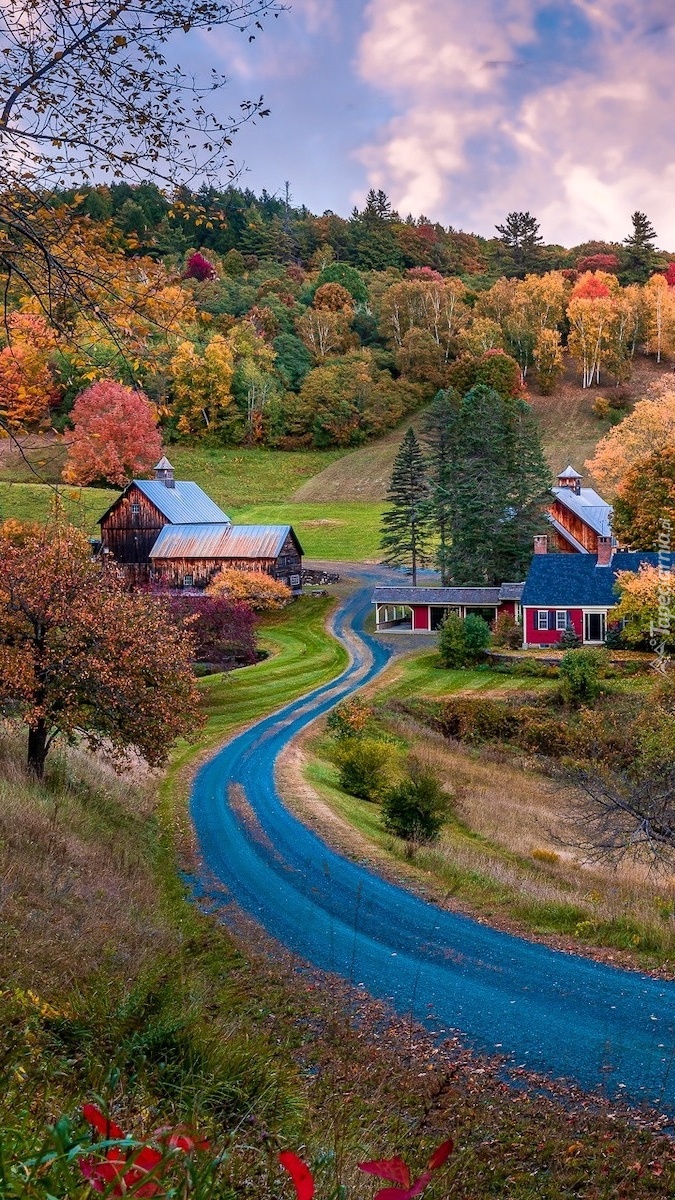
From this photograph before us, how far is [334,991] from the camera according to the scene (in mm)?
11523

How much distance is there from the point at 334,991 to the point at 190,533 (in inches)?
1985

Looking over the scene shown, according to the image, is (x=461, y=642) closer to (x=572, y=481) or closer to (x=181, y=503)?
(x=572, y=481)

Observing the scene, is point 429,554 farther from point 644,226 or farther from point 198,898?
point 644,226

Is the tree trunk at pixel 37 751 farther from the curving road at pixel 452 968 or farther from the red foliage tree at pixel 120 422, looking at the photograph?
the red foliage tree at pixel 120 422

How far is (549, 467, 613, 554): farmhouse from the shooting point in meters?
60.4

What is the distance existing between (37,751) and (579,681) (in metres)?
27.3

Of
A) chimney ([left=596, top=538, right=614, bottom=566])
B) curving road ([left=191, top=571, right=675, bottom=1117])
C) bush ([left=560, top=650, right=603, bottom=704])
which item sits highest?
chimney ([left=596, top=538, right=614, bottom=566])

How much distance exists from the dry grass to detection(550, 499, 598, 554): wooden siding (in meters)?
45.1

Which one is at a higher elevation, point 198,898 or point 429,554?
point 429,554

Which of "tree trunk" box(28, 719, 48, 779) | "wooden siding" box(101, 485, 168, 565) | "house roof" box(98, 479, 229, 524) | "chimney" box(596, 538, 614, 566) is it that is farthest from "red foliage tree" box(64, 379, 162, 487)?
"tree trunk" box(28, 719, 48, 779)

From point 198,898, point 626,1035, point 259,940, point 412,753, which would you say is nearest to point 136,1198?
point 626,1035

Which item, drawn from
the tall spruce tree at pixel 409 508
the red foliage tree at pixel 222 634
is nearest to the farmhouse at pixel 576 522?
the tall spruce tree at pixel 409 508

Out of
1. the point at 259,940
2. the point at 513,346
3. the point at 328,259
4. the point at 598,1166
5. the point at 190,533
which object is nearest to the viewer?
the point at 598,1166

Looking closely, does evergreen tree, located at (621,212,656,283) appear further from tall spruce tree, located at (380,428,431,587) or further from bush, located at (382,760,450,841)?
bush, located at (382,760,450,841)
